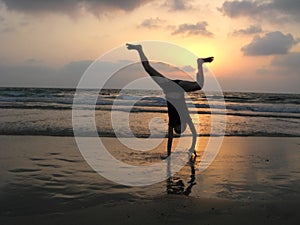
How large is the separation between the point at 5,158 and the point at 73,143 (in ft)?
8.40

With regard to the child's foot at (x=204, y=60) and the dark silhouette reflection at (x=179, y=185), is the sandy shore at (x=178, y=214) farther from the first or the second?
the child's foot at (x=204, y=60)

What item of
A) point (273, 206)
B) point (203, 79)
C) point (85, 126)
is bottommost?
point (273, 206)

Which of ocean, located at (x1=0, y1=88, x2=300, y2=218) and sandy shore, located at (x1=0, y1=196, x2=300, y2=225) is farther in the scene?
ocean, located at (x1=0, y1=88, x2=300, y2=218)

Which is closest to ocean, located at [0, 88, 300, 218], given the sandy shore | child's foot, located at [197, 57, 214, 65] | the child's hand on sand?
the sandy shore

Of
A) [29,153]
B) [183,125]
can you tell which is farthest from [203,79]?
[29,153]

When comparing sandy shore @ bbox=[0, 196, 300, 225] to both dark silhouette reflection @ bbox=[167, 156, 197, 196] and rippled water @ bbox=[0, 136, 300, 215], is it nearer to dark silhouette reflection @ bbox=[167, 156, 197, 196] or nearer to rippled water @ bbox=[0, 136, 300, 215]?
rippled water @ bbox=[0, 136, 300, 215]

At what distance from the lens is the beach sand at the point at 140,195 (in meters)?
4.19

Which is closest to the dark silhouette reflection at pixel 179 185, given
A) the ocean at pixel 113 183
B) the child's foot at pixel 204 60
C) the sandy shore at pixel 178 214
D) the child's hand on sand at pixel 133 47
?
the ocean at pixel 113 183

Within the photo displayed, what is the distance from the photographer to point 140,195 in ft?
16.6

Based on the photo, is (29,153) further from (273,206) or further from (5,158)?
(273,206)

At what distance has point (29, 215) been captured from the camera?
418 centimetres

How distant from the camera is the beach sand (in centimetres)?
419

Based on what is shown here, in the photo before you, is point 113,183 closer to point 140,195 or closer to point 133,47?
point 140,195

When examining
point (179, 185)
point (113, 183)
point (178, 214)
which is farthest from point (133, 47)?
point (178, 214)
